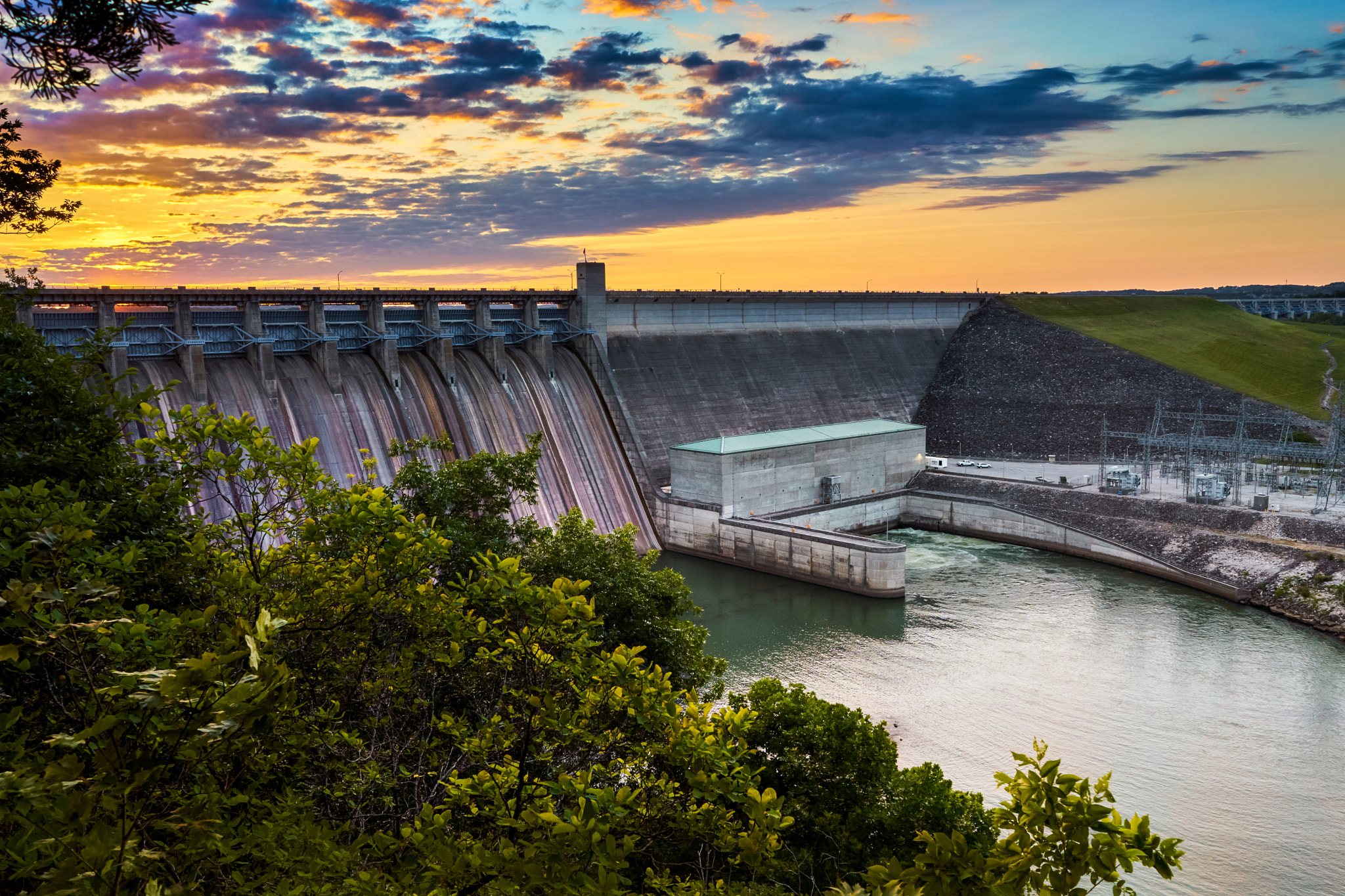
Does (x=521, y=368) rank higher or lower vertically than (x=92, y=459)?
higher

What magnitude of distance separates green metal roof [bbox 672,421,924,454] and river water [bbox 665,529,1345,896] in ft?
17.3

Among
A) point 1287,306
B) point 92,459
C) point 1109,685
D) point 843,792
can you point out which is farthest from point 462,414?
point 1287,306

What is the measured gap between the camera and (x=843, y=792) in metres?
15.3

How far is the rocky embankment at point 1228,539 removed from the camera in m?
32.2

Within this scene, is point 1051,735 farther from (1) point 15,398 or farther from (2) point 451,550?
(1) point 15,398

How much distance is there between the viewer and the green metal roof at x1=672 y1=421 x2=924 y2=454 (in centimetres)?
4109

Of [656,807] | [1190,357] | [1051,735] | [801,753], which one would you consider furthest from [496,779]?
[1190,357]

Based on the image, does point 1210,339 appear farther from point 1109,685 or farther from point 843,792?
point 843,792

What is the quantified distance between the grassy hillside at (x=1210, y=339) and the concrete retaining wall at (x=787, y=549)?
1309 inches

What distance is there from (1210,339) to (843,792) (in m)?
72.6

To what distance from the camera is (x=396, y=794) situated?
26.8 ft

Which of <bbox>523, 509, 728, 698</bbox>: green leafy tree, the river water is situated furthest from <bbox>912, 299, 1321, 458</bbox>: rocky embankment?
<bbox>523, 509, 728, 698</bbox>: green leafy tree

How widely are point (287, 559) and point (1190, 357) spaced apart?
71348 mm

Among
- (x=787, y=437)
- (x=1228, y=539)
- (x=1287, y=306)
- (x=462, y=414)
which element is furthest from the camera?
(x=1287, y=306)
